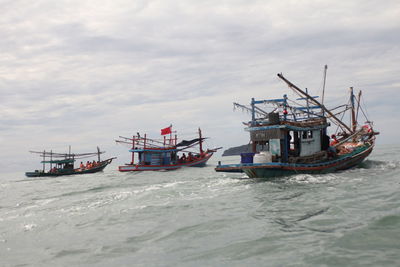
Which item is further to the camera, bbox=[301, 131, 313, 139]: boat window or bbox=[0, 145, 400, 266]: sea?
bbox=[301, 131, 313, 139]: boat window

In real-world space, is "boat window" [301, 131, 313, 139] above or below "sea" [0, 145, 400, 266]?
above

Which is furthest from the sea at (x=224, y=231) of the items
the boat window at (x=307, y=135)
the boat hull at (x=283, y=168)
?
the boat window at (x=307, y=135)

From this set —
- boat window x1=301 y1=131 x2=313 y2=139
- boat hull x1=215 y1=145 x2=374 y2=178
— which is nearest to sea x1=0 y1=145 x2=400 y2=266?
boat hull x1=215 y1=145 x2=374 y2=178

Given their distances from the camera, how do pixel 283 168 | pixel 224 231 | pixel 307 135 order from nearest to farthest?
1. pixel 224 231
2. pixel 283 168
3. pixel 307 135

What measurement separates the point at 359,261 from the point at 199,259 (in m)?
3.21

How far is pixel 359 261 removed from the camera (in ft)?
20.4

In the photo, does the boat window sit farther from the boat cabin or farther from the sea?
the sea

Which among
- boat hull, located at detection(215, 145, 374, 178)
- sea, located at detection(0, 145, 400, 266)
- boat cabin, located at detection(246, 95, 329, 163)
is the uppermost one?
boat cabin, located at detection(246, 95, 329, 163)

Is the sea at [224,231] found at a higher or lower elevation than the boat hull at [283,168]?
lower

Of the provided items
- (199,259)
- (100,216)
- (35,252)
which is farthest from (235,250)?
(100,216)

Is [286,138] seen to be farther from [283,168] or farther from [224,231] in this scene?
[224,231]

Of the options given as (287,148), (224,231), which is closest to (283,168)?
(287,148)

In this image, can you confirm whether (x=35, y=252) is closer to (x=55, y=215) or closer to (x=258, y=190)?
(x=55, y=215)

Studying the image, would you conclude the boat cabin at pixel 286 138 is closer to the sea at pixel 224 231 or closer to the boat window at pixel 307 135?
the boat window at pixel 307 135
